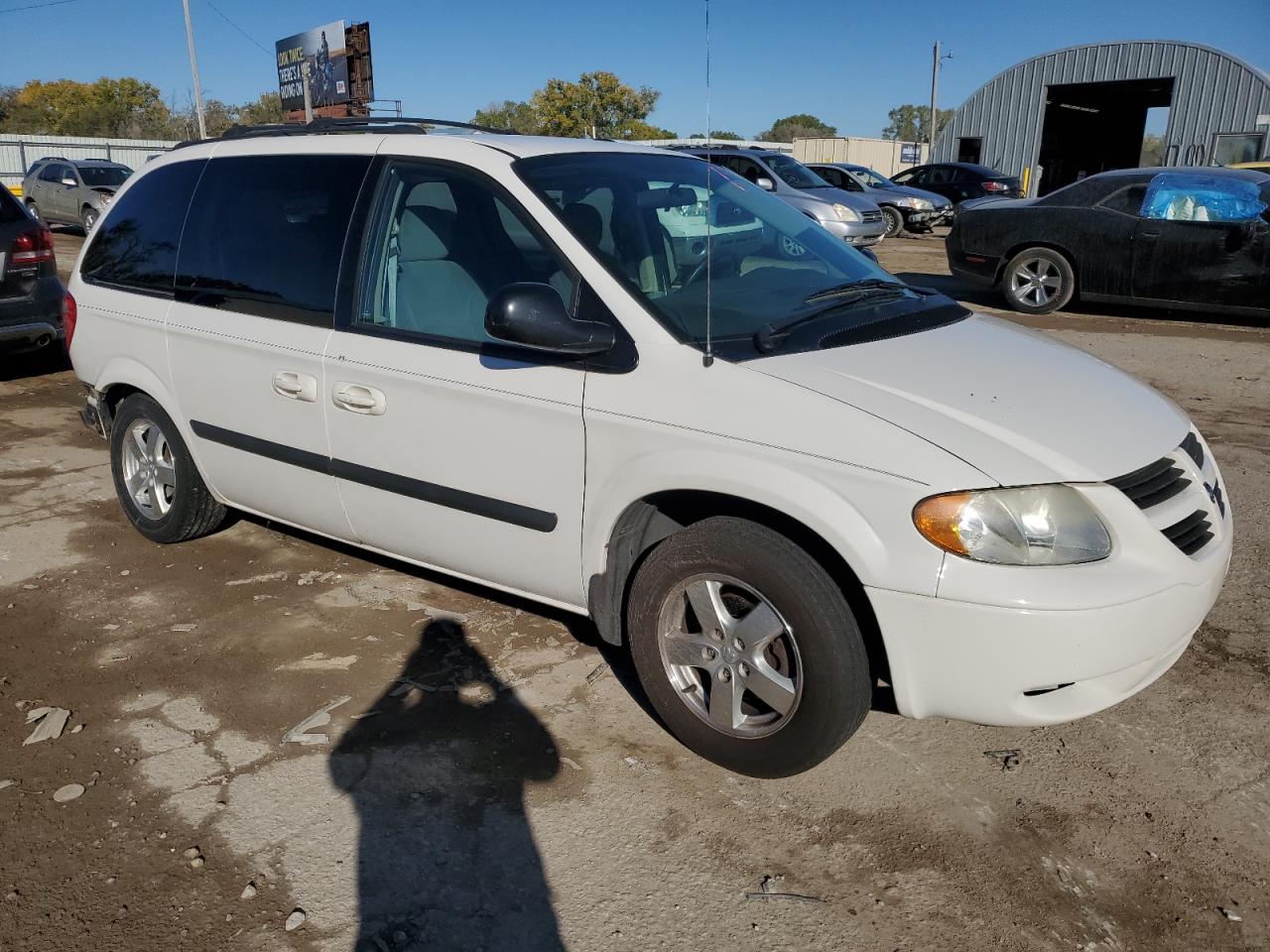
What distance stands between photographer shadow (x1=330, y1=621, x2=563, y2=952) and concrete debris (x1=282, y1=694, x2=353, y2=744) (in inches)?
3.9

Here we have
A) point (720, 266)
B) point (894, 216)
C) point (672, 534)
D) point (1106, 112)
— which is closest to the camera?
point (672, 534)

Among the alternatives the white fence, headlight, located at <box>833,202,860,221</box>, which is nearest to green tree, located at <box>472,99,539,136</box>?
the white fence

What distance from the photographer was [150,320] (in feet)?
13.8

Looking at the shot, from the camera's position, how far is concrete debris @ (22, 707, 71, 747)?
319 cm

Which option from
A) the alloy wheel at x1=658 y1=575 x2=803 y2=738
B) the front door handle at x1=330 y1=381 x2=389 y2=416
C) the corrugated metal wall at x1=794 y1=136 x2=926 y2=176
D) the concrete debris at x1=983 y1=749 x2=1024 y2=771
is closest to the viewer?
the alloy wheel at x1=658 y1=575 x2=803 y2=738

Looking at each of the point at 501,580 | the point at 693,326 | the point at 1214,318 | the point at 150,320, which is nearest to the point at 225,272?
the point at 150,320

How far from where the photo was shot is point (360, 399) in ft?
11.3

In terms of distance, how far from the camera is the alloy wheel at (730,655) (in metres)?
2.75

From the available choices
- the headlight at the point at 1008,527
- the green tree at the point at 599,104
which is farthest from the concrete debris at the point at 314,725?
the green tree at the point at 599,104

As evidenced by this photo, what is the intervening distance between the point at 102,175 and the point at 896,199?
657 inches

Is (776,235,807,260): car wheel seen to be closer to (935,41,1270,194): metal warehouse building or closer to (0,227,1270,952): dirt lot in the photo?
(0,227,1270,952): dirt lot

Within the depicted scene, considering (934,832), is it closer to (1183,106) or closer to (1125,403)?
(1125,403)

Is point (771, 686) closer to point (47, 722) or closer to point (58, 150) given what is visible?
point (47, 722)

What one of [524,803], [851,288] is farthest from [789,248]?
[524,803]
